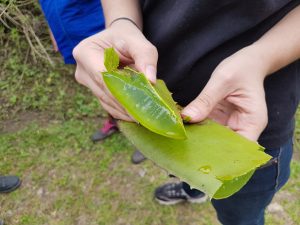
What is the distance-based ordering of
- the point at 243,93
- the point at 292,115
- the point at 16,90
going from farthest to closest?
1. the point at 16,90
2. the point at 292,115
3. the point at 243,93

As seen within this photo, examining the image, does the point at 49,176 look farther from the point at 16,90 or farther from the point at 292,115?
the point at 292,115

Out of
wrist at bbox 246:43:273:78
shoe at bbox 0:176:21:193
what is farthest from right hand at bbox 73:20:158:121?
shoe at bbox 0:176:21:193

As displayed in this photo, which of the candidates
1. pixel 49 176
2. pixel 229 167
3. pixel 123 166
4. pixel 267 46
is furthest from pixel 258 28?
pixel 49 176

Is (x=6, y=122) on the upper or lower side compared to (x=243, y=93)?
lower

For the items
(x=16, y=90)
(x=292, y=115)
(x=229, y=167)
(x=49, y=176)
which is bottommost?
(x=49, y=176)

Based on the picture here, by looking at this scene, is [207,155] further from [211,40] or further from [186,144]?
[211,40]

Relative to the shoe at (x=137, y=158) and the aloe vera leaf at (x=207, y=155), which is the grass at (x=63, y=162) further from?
the aloe vera leaf at (x=207, y=155)
